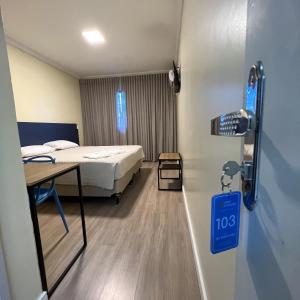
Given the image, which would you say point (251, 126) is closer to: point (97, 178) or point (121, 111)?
point (97, 178)

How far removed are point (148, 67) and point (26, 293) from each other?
4747 mm

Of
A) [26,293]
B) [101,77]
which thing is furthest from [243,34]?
[101,77]

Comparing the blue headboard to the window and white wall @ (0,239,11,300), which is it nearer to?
the window

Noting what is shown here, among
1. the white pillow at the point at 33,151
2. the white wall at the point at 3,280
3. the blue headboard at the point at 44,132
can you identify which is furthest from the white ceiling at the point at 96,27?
the white wall at the point at 3,280

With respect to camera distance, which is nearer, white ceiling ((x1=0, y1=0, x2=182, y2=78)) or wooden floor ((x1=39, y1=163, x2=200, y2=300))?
wooden floor ((x1=39, y1=163, x2=200, y2=300))

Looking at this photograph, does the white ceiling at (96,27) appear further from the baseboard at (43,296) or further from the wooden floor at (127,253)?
the baseboard at (43,296)

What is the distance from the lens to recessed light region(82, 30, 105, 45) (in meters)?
2.97

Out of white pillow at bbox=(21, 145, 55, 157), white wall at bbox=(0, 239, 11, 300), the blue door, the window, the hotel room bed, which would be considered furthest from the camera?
the window

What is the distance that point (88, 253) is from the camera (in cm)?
165

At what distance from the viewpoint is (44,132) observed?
3777 mm

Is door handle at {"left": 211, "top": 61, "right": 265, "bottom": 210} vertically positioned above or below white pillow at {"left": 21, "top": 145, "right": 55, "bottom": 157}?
above

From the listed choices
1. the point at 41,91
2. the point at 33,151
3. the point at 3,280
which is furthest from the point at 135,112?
the point at 3,280

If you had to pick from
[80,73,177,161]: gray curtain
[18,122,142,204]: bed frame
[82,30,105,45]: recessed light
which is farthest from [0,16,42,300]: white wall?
[80,73,177,161]: gray curtain

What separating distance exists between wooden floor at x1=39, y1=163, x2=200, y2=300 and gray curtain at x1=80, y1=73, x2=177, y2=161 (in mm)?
2876
